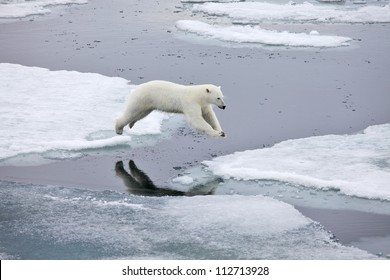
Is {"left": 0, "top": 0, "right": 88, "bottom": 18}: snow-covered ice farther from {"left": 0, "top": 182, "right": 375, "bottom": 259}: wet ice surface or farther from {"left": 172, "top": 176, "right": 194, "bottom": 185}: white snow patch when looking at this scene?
{"left": 0, "top": 182, "right": 375, "bottom": 259}: wet ice surface

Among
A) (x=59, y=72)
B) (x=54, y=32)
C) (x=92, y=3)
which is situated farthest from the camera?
(x=92, y=3)

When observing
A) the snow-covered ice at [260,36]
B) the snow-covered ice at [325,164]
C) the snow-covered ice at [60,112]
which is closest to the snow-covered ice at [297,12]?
the snow-covered ice at [260,36]

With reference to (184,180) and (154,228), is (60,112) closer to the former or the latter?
(184,180)

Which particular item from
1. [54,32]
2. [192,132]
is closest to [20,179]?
[192,132]

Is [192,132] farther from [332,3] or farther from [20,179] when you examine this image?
[332,3]

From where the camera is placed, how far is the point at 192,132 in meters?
9.32

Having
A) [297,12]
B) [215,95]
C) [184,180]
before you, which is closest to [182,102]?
[215,95]

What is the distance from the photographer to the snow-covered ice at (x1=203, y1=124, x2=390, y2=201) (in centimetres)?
723

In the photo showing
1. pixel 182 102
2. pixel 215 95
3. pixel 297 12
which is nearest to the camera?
pixel 215 95

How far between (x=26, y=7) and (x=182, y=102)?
1355 centimetres

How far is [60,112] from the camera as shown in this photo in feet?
33.1

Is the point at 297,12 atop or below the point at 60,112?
atop

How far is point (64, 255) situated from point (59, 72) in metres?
7.46

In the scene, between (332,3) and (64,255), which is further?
A: (332,3)
